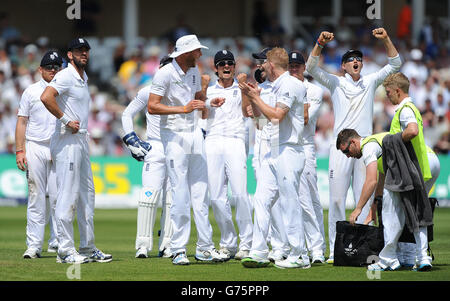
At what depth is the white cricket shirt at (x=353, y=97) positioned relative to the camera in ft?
38.2

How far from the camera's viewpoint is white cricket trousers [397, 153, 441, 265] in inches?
419

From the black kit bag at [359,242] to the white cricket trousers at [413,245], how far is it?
281 millimetres

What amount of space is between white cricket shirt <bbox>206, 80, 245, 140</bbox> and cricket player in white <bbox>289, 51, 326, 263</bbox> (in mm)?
906

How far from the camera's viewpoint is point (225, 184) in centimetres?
1222

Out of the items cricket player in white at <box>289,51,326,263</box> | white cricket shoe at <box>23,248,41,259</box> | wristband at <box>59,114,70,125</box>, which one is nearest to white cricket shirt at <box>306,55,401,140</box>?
cricket player in white at <box>289,51,326,263</box>

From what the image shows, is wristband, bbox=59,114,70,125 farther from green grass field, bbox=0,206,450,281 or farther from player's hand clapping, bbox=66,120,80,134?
green grass field, bbox=0,206,450,281

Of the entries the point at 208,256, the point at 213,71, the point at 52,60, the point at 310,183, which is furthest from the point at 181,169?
the point at 213,71

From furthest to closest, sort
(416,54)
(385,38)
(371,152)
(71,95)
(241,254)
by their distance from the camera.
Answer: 1. (416,54)
2. (241,254)
3. (385,38)
4. (71,95)
5. (371,152)

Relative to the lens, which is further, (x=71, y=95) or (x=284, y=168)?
(x=71, y=95)

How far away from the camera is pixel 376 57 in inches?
1102

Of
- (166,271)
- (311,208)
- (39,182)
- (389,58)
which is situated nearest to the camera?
(166,271)

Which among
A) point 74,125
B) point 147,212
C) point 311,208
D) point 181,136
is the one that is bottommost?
point 147,212

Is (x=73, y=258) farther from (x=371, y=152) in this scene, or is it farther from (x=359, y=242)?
(x=371, y=152)

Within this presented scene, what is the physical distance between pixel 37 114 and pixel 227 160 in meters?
2.73
